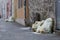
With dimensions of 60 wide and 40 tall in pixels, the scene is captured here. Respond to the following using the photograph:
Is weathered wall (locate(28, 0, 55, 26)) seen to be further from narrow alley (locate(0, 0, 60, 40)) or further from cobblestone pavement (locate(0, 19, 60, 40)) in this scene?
cobblestone pavement (locate(0, 19, 60, 40))

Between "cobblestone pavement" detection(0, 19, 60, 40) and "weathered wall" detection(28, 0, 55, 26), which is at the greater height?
"weathered wall" detection(28, 0, 55, 26)

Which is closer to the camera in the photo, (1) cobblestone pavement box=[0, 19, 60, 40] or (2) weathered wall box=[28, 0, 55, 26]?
(1) cobblestone pavement box=[0, 19, 60, 40]

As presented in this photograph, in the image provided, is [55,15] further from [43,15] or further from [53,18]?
[43,15]

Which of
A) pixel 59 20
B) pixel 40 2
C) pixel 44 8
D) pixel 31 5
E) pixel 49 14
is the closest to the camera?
pixel 59 20

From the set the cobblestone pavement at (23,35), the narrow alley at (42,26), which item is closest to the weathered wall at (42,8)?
the narrow alley at (42,26)

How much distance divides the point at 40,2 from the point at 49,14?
1.24m

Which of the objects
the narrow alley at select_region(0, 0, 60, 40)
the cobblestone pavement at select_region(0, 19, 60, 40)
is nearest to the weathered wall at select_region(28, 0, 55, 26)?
the narrow alley at select_region(0, 0, 60, 40)

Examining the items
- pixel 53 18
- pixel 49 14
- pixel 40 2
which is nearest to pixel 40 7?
pixel 40 2

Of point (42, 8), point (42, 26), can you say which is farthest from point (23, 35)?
point (42, 8)

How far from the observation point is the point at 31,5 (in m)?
8.76

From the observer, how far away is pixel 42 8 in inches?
283

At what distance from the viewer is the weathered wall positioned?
6.18 meters

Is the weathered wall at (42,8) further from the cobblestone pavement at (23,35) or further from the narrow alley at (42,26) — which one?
the cobblestone pavement at (23,35)

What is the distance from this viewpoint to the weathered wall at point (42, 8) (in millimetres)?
6184
